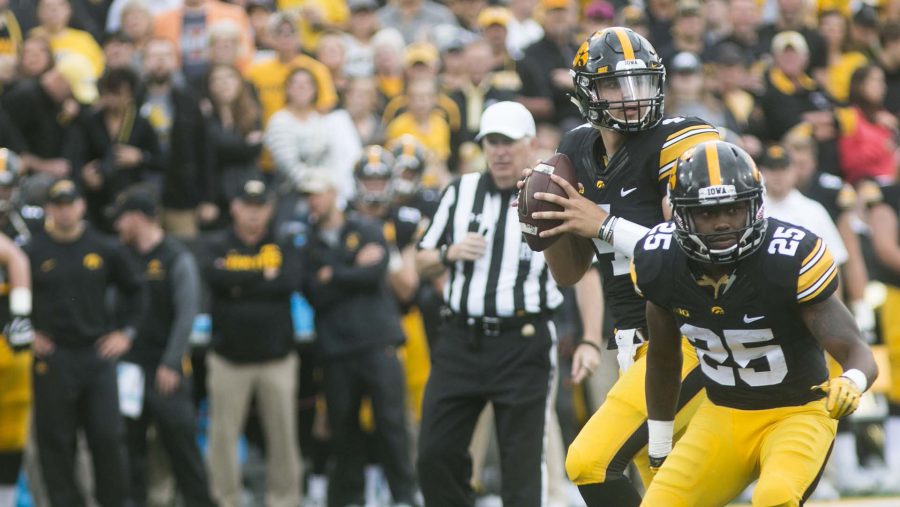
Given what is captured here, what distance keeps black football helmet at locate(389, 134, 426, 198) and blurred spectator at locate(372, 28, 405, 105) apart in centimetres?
146

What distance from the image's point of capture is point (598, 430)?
16.6 feet

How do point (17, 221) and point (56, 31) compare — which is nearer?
point (17, 221)

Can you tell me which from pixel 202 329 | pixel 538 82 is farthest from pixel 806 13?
pixel 202 329

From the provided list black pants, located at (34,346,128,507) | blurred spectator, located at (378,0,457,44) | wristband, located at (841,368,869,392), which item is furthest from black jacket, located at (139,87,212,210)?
wristband, located at (841,368,869,392)

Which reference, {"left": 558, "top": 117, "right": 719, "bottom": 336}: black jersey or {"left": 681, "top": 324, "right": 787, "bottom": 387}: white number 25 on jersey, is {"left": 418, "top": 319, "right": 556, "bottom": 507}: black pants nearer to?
{"left": 558, "top": 117, "right": 719, "bottom": 336}: black jersey

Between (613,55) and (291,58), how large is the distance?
5461 millimetres

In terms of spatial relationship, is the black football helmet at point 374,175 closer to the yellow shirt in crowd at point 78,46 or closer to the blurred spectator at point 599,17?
the yellow shirt in crowd at point 78,46

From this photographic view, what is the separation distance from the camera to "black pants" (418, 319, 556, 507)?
20.5ft

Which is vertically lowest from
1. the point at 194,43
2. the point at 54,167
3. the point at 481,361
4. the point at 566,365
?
the point at 566,365

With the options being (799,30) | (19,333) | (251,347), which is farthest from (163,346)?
(799,30)

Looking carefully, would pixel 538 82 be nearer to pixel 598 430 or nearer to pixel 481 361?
pixel 481 361

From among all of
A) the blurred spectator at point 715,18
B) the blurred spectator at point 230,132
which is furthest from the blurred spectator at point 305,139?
the blurred spectator at point 715,18

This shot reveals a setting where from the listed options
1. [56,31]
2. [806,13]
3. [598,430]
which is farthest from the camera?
[806,13]

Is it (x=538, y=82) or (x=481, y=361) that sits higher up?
(x=538, y=82)
